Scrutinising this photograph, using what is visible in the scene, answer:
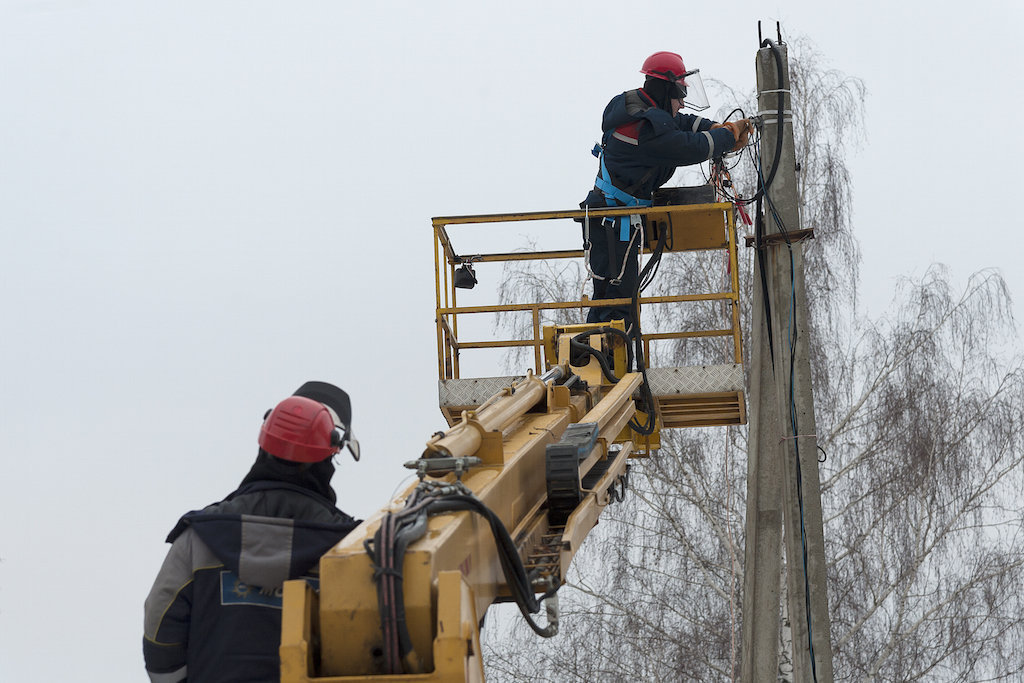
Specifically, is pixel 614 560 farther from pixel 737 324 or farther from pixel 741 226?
pixel 737 324

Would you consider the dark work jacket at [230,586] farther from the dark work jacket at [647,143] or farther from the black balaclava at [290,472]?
the dark work jacket at [647,143]

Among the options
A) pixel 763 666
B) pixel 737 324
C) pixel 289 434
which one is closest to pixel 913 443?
pixel 737 324

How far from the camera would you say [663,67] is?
28.5 ft

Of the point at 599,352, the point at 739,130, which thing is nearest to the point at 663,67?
the point at 739,130

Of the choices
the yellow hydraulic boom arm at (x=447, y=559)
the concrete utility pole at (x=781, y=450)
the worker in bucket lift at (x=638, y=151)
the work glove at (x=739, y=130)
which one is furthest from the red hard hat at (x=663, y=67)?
the yellow hydraulic boom arm at (x=447, y=559)

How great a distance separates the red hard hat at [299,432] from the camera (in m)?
3.89

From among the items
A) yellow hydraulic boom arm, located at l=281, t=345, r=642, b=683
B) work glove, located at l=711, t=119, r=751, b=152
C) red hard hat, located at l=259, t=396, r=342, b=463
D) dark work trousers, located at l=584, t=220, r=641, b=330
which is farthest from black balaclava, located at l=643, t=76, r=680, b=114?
red hard hat, located at l=259, t=396, r=342, b=463

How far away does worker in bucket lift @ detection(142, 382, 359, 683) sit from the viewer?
3.64 meters

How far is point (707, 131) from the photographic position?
871 centimetres

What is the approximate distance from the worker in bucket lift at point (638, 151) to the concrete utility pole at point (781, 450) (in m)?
0.87

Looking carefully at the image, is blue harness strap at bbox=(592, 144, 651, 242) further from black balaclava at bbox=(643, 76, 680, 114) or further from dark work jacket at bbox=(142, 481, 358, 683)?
dark work jacket at bbox=(142, 481, 358, 683)

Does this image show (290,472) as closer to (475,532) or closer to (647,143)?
(475,532)

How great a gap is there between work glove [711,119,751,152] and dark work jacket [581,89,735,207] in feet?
0.21

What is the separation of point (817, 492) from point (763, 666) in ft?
3.44
